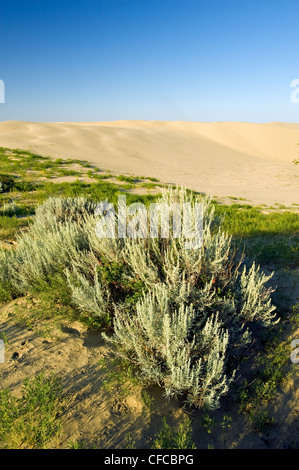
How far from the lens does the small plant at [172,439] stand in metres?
2.09

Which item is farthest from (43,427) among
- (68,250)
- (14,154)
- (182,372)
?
(14,154)

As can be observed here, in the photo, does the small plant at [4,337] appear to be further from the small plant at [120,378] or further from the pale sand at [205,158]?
the pale sand at [205,158]

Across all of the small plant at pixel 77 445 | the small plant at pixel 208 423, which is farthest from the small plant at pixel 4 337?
the small plant at pixel 208 423

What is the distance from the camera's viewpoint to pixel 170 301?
9.62 ft

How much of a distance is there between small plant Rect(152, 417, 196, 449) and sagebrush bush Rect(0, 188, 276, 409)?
0.88 ft

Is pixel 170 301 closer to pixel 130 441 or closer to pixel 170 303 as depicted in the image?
pixel 170 303

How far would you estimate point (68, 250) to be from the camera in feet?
14.0

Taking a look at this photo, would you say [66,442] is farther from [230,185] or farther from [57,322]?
[230,185]

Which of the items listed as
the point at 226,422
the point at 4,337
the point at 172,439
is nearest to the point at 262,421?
the point at 226,422

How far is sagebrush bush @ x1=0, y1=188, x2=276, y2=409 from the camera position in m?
2.54

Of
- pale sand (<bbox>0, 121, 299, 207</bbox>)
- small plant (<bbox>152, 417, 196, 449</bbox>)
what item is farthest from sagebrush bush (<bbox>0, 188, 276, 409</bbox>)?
pale sand (<bbox>0, 121, 299, 207</bbox>)

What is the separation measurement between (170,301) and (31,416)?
5.13ft

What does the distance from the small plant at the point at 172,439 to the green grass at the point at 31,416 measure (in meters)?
0.80

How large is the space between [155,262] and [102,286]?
2.35 feet
